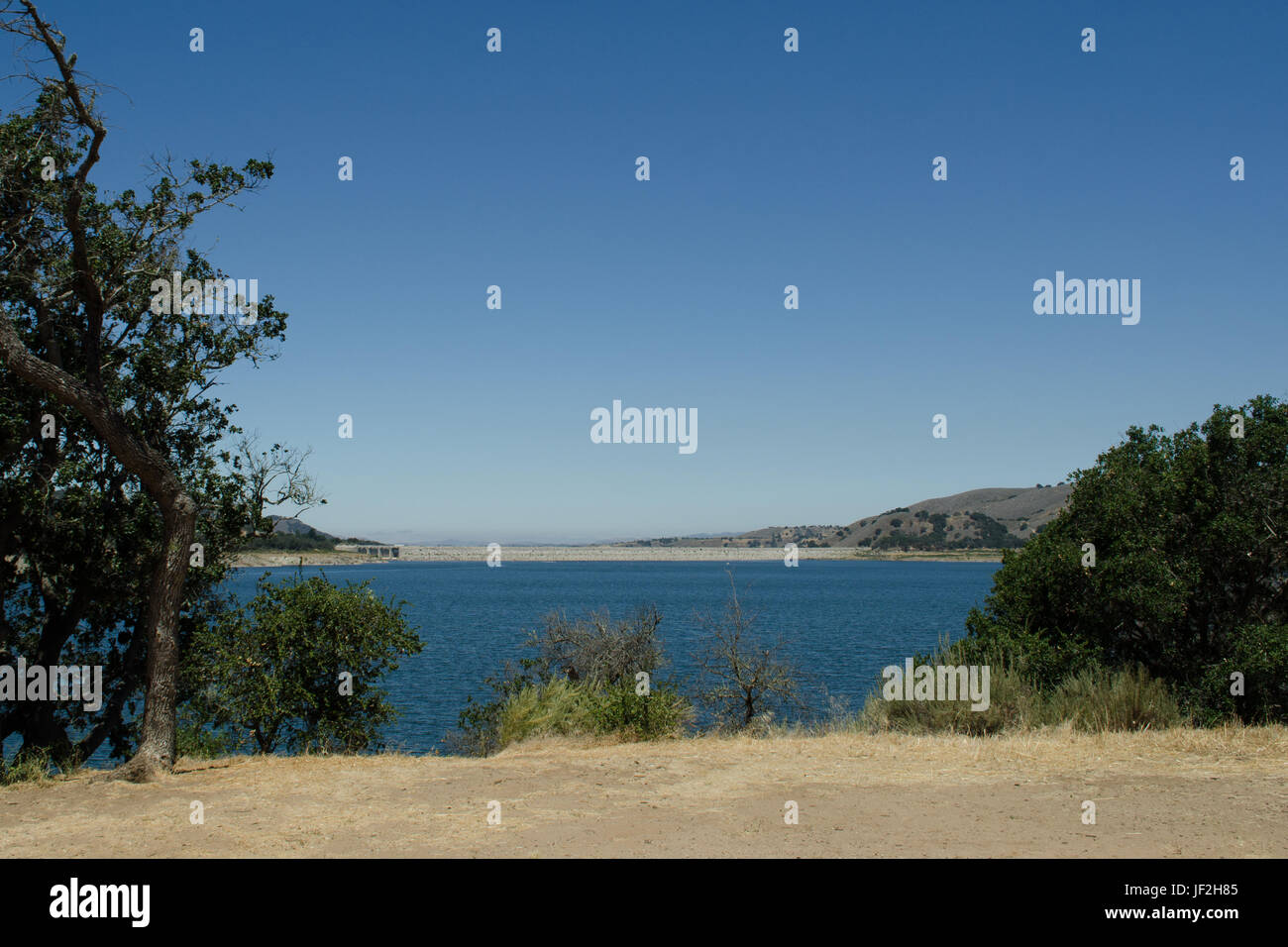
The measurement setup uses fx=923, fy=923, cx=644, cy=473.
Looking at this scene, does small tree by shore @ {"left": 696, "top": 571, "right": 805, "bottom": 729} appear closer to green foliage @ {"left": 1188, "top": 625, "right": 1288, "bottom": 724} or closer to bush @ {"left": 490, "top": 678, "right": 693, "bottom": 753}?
bush @ {"left": 490, "top": 678, "right": 693, "bottom": 753}

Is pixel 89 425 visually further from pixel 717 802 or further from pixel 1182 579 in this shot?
pixel 1182 579

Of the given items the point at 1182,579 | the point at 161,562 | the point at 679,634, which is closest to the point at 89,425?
the point at 161,562

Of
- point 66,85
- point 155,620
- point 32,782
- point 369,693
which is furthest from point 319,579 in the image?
point 66,85

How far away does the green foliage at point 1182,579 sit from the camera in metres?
13.5

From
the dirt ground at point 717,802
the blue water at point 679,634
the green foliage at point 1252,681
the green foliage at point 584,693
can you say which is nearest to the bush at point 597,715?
the green foliage at point 584,693

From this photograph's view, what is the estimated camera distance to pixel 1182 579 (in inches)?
547

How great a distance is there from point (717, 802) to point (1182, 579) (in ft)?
29.5

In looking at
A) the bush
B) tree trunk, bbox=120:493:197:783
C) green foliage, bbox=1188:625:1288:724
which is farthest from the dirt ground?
green foliage, bbox=1188:625:1288:724

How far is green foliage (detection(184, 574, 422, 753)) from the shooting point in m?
13.0

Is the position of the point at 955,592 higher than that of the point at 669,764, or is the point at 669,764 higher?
the point at 669,764

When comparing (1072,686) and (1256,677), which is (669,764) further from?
(1256,677)

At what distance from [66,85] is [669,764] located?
9910 mm

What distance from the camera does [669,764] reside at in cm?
1092
